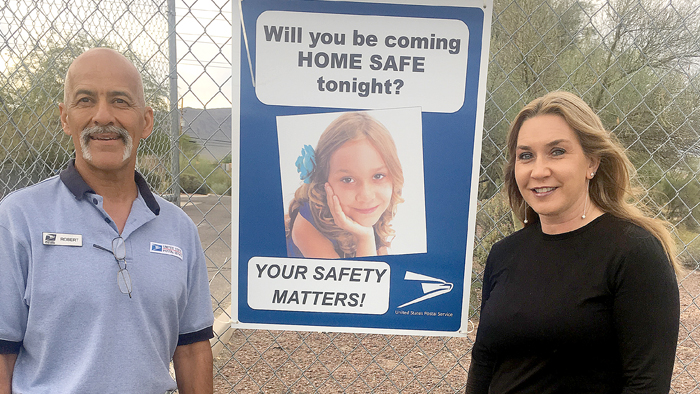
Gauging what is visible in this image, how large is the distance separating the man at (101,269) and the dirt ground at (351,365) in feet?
5.25

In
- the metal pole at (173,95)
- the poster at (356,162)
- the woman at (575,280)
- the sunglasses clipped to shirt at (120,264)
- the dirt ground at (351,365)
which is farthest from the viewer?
the dirt ground at (351,365)

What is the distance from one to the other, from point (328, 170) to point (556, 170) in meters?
0.94

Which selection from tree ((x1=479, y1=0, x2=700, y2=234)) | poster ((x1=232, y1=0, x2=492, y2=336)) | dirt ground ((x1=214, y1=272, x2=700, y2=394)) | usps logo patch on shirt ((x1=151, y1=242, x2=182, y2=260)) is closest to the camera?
usps logo patch on shirt ((x1=151, y1=242, x2=182, y2=260))

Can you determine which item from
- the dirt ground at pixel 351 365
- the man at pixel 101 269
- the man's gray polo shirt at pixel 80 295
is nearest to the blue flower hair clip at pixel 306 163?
the man at pixel 101 269

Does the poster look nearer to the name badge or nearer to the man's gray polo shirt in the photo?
the man's gray polo shirt

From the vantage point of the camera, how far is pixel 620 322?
A: 1529 mm

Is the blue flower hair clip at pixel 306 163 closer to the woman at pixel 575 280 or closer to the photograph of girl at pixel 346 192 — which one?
the photograph of girl at pixel 346 192

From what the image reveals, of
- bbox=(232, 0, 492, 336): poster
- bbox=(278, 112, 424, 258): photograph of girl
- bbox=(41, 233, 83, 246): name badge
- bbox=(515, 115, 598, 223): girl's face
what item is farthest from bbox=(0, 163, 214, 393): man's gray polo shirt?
bbox=(515, 115, 598, 223): girl's face

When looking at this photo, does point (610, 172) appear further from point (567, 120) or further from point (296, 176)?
point (296, 176)

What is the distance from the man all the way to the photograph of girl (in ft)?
1.61

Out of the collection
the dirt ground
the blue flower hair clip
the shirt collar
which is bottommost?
the dirt ground

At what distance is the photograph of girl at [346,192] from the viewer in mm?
2094

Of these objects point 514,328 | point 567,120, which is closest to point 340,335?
point 514,328

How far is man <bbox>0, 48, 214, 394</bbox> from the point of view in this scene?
1.53 metres
